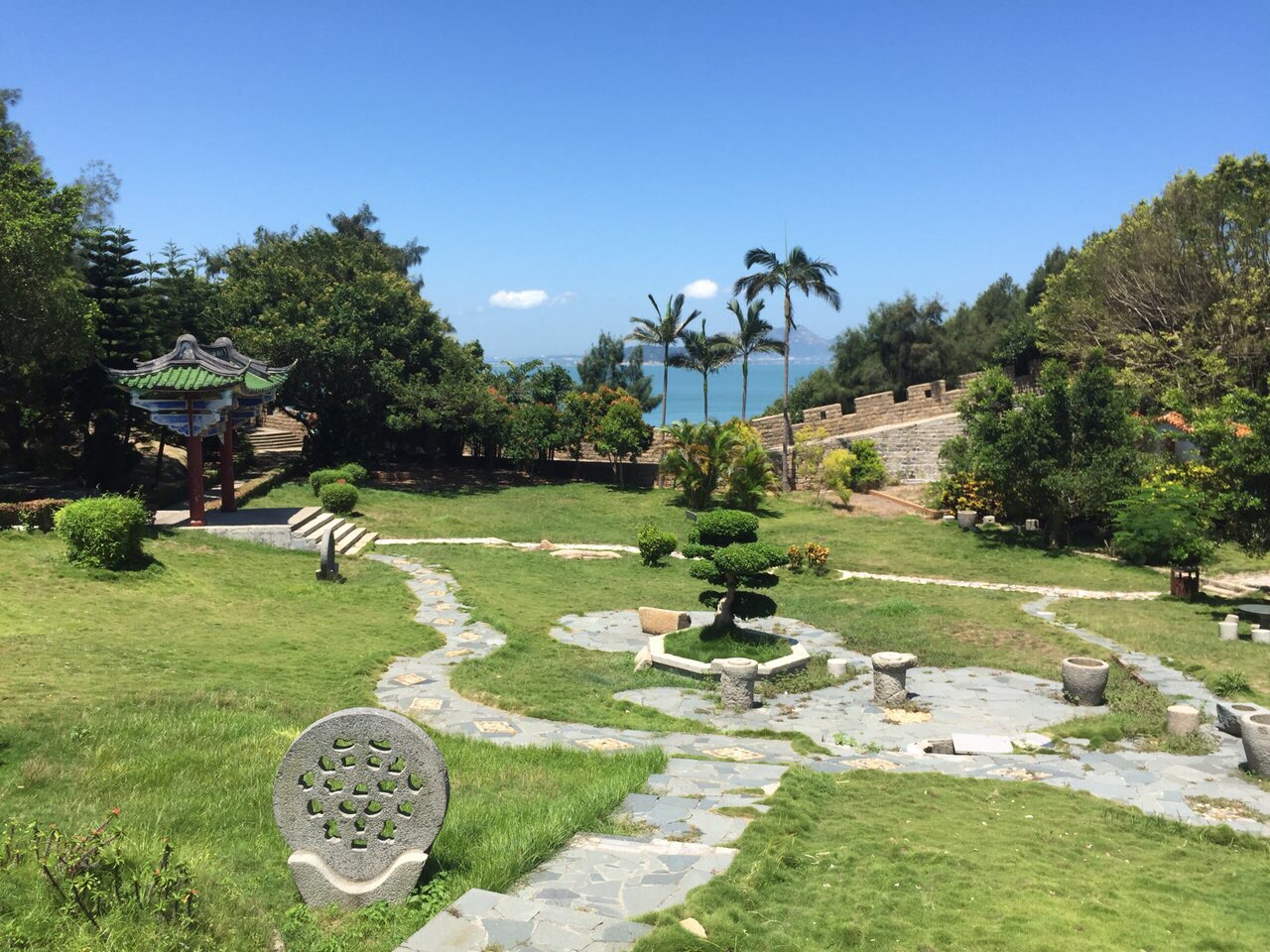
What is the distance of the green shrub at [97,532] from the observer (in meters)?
15.0

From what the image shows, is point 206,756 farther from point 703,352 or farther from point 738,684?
point 703,352

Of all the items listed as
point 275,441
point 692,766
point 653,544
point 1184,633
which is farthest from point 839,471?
point 692,766

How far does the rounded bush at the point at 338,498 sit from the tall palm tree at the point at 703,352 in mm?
17013

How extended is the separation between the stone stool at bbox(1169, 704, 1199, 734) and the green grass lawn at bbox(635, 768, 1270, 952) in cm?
274

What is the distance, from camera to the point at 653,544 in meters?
22.2

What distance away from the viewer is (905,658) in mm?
11812

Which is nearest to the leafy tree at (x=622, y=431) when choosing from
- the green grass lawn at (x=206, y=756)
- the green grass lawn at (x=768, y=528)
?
the green grass lawn at (x=768, y=528)

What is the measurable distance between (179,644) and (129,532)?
15.0 ft

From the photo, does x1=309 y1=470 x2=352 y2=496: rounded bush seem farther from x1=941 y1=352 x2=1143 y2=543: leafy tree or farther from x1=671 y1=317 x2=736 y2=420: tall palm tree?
x1=941 y1=352 x2=1143 y2=543: leafy tree

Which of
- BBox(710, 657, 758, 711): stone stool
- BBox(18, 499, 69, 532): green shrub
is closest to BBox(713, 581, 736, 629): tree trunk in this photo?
BBox(710, 657, 758, 711): stone stool

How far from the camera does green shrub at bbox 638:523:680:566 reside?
2222 cm

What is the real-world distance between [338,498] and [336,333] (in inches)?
353

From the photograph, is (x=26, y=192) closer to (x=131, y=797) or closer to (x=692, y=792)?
(x=131, y=797)

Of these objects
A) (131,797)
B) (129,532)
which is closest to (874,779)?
(131,797)
